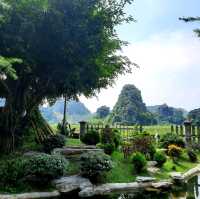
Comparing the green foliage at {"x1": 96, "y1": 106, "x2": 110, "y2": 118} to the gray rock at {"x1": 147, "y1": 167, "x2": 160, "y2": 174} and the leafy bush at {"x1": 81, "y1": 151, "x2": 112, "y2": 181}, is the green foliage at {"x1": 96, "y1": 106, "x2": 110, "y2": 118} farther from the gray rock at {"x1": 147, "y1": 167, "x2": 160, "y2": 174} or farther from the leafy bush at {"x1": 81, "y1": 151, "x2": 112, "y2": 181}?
the leafy bush at {"x1": 81, "y1": 151, "x2": 112, "y2": 181}

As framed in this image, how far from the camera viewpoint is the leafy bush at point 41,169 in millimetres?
15031

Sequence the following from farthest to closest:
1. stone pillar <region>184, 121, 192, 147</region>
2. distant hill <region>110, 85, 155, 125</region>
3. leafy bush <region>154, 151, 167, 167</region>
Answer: distant hill <region>110, 85, 155, 125</region> < stone pillar <region>184, 121, 192, 147</region> < leafy bush <region>154, 151, 167, 167</region>

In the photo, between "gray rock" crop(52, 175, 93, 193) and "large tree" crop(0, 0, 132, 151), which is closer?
"gray rock" crop(52, 175, 93, 193)

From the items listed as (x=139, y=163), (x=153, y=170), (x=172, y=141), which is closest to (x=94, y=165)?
(x=139, y=163)

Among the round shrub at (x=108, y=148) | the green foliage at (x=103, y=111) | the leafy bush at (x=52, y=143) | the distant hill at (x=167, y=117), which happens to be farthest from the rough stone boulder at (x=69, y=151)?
the green foliage at (x=103, y=111)

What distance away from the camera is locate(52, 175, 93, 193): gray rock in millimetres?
15048

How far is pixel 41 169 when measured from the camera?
1491cm

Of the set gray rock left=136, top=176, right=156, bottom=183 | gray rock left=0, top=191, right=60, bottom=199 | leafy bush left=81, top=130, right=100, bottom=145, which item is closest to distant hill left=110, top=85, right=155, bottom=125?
leafy bush left=81, top=130, right=100, bottom=145

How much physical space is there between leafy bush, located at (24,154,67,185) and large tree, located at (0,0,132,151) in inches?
181

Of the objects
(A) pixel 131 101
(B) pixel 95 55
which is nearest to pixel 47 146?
(B) pixel 95 55

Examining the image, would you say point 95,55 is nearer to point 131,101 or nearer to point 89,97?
point 89,97

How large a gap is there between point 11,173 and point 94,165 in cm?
372

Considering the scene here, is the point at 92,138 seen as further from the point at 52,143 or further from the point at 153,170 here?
the point at 153,170

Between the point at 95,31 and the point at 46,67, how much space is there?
11.6 feet
